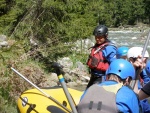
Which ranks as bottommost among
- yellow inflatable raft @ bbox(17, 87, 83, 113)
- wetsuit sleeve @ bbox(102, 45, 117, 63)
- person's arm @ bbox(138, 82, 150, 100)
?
yellow inflatable raft @ bbox(17, 87, 83, 113)

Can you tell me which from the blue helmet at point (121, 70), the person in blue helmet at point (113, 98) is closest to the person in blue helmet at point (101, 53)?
the blue helmet at point (121, 70)

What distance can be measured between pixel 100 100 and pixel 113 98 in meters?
0.10

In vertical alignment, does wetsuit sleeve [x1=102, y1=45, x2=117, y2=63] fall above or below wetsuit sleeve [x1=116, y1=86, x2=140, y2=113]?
below

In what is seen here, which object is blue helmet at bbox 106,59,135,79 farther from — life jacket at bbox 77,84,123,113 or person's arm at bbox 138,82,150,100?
person's arm at bbox 138,82,150,100

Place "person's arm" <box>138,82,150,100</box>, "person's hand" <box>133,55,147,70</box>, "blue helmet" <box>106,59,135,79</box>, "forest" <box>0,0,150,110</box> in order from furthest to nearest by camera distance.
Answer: "forest" <box>0,0,150,110</box> → "person's hand" <box>133,55,147,70</box> → "person's arm" <box>138,82,150,100</box> → "blue helmet" <box>106,59,135,79</box>

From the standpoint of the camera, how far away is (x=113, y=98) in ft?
7.93

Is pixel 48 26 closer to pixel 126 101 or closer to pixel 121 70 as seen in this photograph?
pixel 121 70

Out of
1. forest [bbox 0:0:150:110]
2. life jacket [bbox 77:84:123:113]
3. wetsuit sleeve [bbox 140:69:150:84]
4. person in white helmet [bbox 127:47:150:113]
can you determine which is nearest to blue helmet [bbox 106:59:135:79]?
life jacket [bbox 77:84:123:113]

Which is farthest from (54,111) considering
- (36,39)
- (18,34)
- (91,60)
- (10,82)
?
(36,39)

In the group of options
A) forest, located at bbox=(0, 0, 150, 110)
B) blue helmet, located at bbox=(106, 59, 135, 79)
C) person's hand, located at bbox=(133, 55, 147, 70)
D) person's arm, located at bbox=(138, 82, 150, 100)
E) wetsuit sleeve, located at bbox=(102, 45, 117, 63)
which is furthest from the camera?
forest, located at bbox=(0, 0, 150, 110)

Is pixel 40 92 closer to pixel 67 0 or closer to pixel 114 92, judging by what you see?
pixel 114 92

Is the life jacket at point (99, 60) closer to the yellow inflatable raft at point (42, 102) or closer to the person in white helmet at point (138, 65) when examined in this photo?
the yellow inflatable raft at point (42, 102)

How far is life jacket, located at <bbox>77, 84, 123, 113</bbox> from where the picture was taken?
2414 mm

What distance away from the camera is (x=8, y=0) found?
32.3 feet
